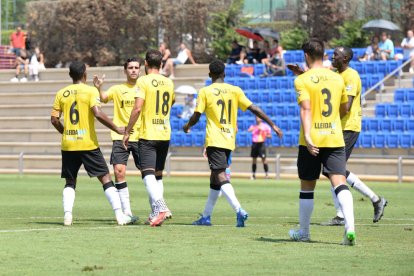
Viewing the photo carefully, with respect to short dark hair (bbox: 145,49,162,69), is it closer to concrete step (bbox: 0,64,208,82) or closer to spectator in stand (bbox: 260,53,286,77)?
spectator in stand (bbox: 260,53,286,77)

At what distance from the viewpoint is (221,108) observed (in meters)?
16.0

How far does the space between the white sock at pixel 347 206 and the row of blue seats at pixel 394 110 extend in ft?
78.6

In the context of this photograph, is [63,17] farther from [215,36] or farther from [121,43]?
[215,36]

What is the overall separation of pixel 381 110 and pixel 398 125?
4.21ft

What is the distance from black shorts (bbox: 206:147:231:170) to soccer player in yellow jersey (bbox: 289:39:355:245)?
252 cm

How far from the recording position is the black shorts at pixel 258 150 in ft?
119

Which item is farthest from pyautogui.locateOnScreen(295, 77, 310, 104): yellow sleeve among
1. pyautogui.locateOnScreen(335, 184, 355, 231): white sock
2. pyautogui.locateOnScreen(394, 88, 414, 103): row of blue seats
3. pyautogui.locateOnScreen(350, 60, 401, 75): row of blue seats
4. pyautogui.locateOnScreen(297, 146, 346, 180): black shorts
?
pyautogui.locateOnScreen(350, 60, 401, 75): row of blue seats

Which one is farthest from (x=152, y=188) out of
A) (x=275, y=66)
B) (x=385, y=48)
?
(x=275, y=66)

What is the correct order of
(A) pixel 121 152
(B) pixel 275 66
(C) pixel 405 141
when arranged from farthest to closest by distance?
(B) pixel 275 66 → (C) pixel 405 141 → (A) pixel 121 152

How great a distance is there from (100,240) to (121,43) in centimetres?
3814

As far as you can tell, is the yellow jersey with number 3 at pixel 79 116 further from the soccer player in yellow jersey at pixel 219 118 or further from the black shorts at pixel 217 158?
the black shorts at pixel 217 158

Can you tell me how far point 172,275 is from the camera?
1051 cm

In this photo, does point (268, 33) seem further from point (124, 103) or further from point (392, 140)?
point (124, 103)

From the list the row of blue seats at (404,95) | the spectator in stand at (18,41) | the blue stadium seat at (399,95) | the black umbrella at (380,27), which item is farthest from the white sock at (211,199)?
the spectator in stand at (18,41)
